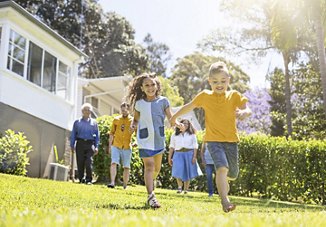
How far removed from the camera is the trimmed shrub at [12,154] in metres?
12.6

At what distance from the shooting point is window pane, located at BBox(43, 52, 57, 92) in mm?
17812

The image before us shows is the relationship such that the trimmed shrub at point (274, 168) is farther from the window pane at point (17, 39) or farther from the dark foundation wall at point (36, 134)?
Answer: the window pane at point (17, 39)

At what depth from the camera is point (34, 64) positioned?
17.2 metres

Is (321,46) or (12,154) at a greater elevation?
(321,46)

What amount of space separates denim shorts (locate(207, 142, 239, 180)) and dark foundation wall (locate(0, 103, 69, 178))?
1037cm

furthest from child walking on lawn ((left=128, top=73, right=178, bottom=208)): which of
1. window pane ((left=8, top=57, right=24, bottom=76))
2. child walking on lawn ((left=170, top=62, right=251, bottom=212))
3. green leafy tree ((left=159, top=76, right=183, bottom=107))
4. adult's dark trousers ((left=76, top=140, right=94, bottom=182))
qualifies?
green leafy tree ((left=159, top=76, right=183, bottom=107))

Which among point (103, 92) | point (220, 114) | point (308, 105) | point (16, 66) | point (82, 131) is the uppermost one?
point (103, 92)

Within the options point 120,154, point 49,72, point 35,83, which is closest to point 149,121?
point 120,154

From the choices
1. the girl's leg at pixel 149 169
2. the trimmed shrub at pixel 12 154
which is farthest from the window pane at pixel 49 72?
the girl's leg at pixel 149 169

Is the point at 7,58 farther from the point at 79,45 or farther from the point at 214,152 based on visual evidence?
the point at 79,45

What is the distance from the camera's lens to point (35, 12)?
3959 cm

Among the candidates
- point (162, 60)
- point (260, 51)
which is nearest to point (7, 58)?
point (260, 51)

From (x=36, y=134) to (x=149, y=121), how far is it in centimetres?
1098

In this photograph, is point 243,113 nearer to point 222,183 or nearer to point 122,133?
point 222,183
